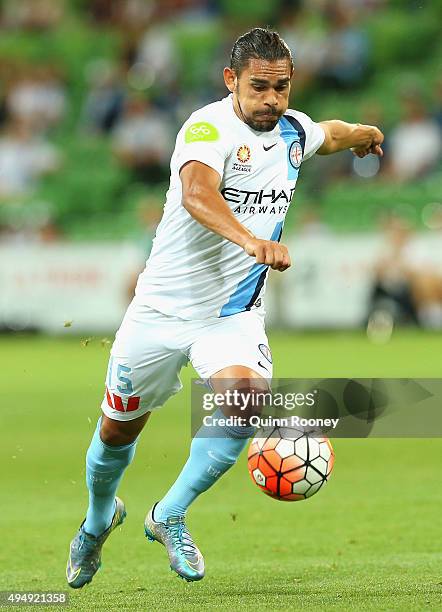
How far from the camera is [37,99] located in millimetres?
24531

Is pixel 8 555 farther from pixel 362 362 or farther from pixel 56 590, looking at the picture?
pixel 362 362

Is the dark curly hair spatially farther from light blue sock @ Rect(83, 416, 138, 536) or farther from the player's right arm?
light blue sock @ Rect(83, 416, 138, 536)

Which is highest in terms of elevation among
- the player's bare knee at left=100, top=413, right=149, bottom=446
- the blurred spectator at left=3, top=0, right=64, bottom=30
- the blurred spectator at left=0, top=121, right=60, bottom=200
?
the player's bare knee at left=100, top=413, right=149, bottom=446

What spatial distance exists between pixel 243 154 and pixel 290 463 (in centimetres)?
136

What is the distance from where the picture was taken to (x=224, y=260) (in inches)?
228

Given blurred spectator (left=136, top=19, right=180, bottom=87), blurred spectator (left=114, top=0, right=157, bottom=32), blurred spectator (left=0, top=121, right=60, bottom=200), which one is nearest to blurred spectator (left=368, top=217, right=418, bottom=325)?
blurred spectator (left=136, top=19, right=180, bottom=87)

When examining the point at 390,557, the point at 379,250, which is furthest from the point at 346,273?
the point at 390,557

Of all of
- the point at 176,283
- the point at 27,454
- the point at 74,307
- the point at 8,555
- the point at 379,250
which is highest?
the point at 176,283

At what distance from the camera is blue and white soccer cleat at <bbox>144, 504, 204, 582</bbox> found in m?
5.75

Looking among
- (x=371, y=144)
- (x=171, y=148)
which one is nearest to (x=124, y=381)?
(x=371, y=144)

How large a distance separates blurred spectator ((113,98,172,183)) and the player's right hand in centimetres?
1825

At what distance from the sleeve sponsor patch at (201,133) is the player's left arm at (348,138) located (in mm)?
848

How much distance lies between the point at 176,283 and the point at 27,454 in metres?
4.70

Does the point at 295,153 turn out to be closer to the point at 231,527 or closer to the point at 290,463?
the point at 290,463
